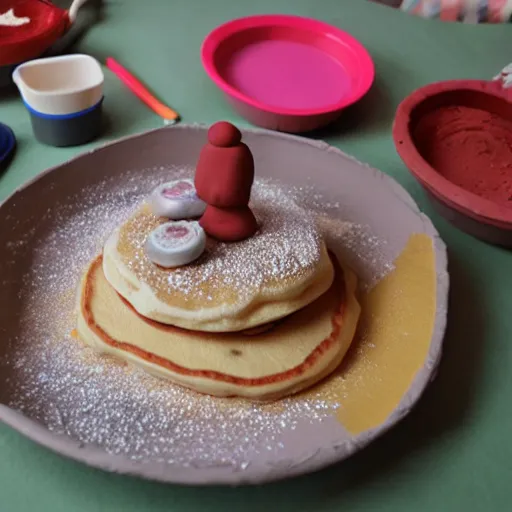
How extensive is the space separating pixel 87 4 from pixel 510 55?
1.31 meters

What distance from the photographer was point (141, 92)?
1524 mm

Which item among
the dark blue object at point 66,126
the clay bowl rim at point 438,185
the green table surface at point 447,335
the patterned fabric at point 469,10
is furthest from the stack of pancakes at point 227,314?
the patterned fabric at point 469,10

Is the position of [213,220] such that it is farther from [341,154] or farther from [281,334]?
[341,154]

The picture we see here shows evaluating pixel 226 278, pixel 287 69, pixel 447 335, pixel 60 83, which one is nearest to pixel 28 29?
pixel 60 83

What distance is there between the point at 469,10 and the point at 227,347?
1586 mm

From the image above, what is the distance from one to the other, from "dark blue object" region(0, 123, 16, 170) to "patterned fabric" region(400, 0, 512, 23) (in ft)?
4.53

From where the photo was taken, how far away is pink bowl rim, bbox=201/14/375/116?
138 centimetres

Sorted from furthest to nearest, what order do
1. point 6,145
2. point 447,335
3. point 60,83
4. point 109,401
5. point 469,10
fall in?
point 469,10 → point 60,83 → point 6,145 → point 447,335 → point 109,401

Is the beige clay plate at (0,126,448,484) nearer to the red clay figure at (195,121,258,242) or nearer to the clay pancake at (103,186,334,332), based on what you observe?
the clay pancake at (103,186,334,332)

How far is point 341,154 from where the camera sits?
121 centimetres

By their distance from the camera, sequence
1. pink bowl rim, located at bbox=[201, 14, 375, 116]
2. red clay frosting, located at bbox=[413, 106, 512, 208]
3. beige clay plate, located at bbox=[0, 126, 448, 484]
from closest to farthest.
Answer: beige clay plate, located at bbox=[0, 126, 448, 484]
red clay frosting, located at bbox=[413, 106, 512, 208]
pink bowl rim, located at bbox=[201, 14, 375, 116]

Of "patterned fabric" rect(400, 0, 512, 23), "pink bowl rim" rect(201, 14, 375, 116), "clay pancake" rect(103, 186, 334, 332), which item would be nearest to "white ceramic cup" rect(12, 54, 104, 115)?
"pink bowl rim" rect(201, 14, 375, 116)

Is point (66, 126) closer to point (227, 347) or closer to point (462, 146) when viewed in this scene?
point (227, 347)

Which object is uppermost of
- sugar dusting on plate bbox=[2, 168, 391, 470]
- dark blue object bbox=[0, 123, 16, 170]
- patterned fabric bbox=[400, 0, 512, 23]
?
patterned fabric bbox=[400, 0, 512, 23]
